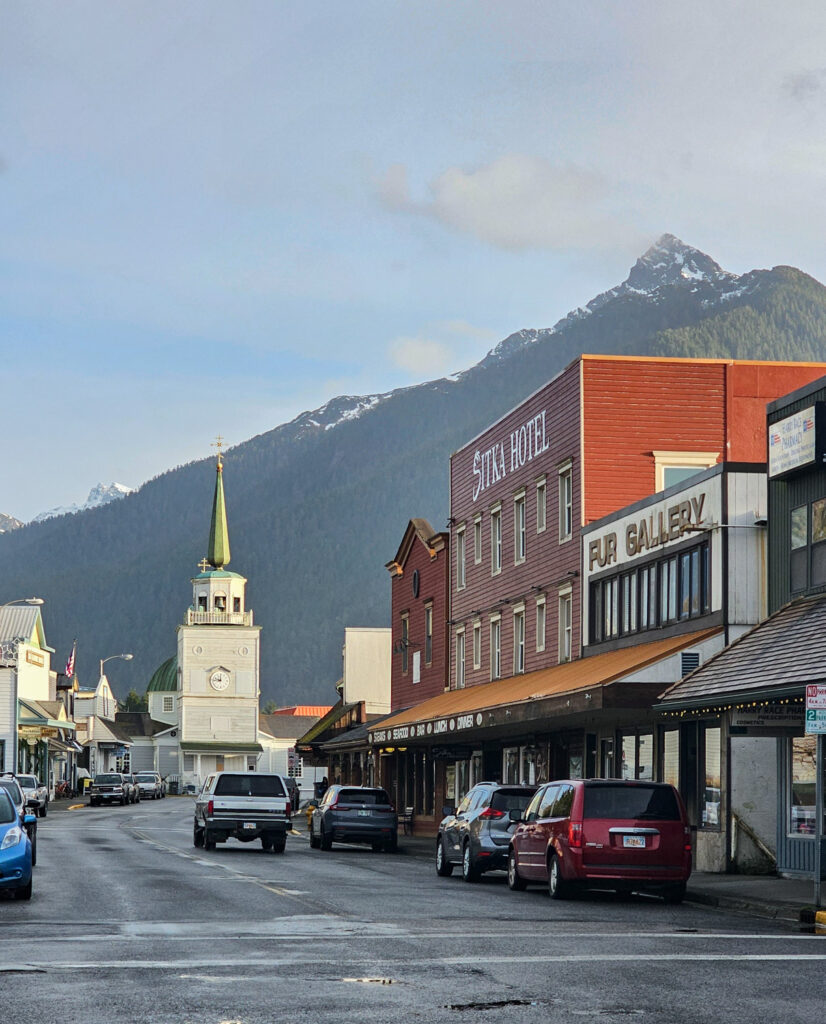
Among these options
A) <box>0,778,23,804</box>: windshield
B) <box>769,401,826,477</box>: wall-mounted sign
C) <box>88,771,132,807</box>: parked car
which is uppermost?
<box>769,401,826,477</box>: wall-mounted sign

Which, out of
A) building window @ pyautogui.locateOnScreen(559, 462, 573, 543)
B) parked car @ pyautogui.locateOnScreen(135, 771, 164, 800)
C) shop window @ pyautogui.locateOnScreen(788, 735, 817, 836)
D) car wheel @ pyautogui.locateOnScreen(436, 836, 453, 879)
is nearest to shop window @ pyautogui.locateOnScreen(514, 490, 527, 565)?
building window @ pyautogui.locateOnScreen(559, 462, 573, 543)

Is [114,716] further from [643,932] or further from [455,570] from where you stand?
[643,932]

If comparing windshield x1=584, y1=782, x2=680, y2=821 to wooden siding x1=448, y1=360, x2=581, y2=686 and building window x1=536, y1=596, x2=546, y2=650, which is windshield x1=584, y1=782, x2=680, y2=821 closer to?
wooden siding x1=448, y1=360, x2=581, y2=686

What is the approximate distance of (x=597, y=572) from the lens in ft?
123

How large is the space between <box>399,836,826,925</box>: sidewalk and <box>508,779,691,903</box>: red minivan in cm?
65

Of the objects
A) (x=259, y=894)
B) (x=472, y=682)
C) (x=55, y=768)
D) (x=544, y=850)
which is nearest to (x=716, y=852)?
(x=544, y=850)

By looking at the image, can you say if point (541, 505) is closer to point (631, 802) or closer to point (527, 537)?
point (527, 537)

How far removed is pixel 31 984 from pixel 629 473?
2826 centimetres

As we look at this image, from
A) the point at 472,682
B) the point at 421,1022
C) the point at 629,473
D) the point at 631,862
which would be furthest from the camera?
the point at 472,682

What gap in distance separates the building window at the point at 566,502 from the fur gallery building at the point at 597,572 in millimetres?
55

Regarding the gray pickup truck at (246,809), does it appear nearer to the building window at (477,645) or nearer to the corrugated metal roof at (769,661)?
the building window at (477,645)

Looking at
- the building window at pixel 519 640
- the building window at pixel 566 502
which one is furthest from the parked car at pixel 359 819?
the building window at pixel 566 502

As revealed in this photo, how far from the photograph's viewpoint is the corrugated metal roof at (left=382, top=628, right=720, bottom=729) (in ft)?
96.8

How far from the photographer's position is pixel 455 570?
170ft
